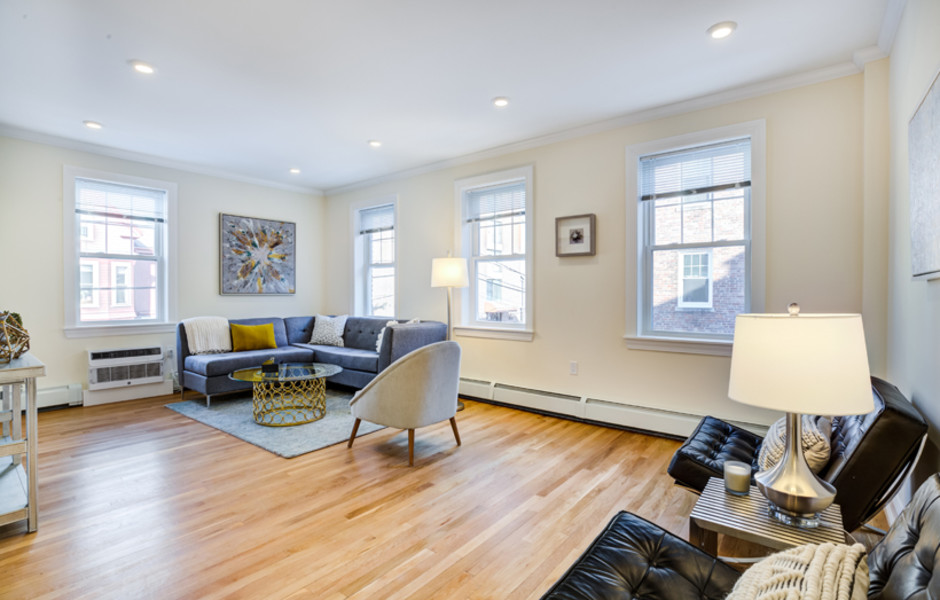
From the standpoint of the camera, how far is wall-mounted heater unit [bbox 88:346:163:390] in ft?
14.8

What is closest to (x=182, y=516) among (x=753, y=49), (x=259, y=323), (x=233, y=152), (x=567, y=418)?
(x=567, y=418)

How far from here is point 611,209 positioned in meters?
3.91

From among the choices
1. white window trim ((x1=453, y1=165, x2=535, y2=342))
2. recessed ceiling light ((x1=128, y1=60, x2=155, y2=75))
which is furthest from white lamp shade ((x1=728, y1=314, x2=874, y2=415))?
recessed ceiling light ((x1=128, y1=60, x2=155, y2=75))

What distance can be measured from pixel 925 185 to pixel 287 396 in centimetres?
474

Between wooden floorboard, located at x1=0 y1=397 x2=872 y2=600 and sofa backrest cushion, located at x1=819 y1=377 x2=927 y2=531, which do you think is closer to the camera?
sofa backrest cushion, located at x1=819 y1=377 x2=927 y2=531

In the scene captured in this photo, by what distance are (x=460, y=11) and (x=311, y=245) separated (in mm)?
4733

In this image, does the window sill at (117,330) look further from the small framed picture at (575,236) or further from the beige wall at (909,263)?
the beige wall at (909,263)

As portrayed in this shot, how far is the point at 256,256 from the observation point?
5.88 meters

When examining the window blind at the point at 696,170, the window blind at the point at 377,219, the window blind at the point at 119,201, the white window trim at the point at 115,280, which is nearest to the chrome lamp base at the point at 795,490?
the window blind at the point at 696,170

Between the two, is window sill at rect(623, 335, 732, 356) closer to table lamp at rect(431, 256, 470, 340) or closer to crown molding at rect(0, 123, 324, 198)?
table lamp at rect(431, 256, 470, 340)

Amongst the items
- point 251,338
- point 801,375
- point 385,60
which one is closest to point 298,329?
point 251,338

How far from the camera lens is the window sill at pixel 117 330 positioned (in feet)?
14.9

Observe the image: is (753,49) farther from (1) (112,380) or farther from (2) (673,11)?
(1) (112,380)

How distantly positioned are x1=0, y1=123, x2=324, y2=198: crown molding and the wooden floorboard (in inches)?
106
